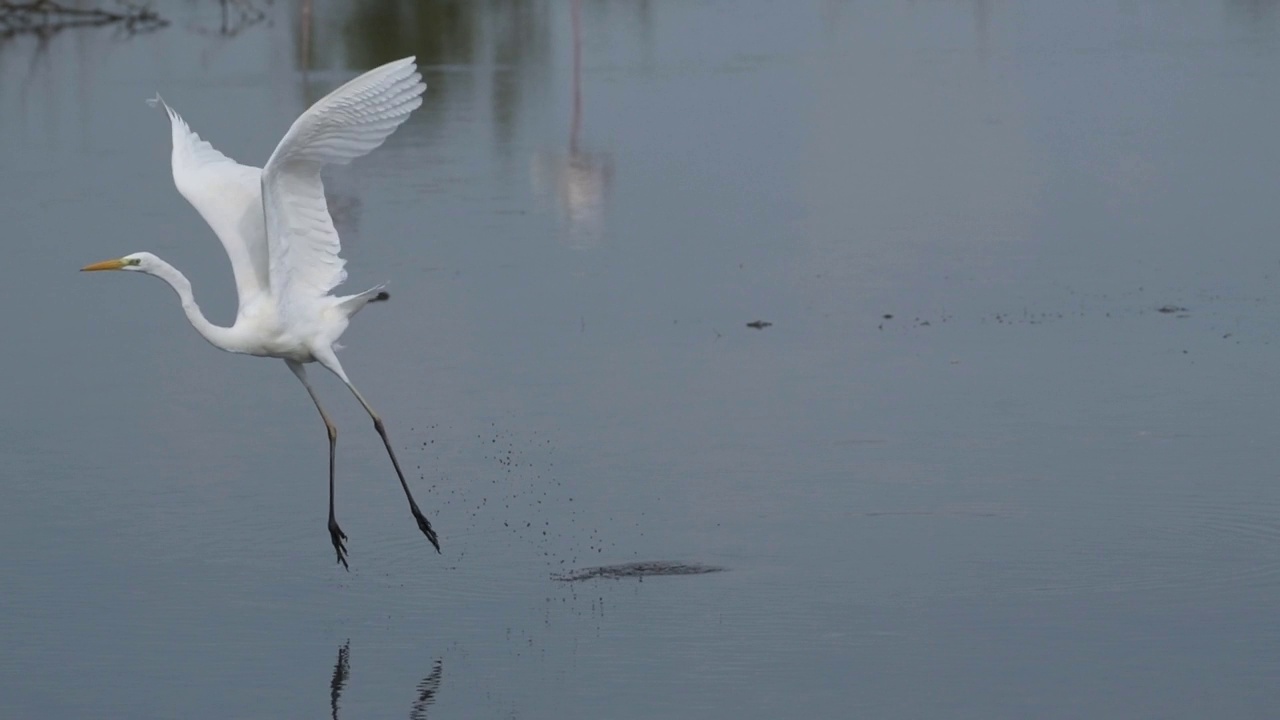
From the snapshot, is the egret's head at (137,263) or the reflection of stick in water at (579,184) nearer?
the egret's head at (137,263)

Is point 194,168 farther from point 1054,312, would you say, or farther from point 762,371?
point 1054,312

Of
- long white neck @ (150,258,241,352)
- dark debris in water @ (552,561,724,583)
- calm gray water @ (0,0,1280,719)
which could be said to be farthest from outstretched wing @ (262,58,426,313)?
dark debris in water @ (552,561,724,583)

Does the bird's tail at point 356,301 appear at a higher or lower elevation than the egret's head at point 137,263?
lower

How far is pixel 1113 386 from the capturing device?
10109mm

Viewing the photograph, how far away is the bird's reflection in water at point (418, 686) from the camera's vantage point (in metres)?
6.44

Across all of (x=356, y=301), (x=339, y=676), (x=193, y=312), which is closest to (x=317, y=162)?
(x=356, y=301)

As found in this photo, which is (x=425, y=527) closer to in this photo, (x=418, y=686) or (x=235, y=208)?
(x=418, y=686)

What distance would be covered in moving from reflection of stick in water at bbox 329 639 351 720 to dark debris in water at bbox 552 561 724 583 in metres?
0.95

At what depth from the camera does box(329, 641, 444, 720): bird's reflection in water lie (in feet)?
21.1

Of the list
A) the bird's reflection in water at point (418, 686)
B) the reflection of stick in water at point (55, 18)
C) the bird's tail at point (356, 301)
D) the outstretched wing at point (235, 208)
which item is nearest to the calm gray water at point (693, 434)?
the bird's reflection in water at point (418, 686)

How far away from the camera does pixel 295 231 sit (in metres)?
8.32

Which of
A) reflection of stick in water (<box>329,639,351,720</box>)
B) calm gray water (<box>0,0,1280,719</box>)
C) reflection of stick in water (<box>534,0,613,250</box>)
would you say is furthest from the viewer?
reflection of stick in water (<box>534,0,613,250</box>)

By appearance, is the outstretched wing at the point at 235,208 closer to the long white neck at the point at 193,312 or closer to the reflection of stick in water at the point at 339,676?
the long white neck at the point at 193,312

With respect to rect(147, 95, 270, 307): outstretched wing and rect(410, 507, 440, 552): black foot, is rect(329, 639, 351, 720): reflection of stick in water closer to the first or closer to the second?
rect(410, 507, 440, 552): black foot
